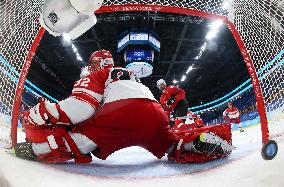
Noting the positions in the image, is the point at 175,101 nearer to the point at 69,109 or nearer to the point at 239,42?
the point at 239,42

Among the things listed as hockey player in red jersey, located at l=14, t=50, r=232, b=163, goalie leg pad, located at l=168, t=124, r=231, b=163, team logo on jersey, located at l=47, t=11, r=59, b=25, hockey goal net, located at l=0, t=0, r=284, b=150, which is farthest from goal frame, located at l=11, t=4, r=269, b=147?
team logo on jersey, located at l=47, t=11, r=59, b=25

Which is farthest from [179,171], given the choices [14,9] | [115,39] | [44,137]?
[115,39]

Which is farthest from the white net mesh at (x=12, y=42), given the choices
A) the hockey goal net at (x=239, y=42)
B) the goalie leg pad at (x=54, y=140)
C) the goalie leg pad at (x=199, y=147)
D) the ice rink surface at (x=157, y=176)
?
the goalie leg pad at (x=199, y=147)

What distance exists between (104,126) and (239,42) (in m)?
1.10

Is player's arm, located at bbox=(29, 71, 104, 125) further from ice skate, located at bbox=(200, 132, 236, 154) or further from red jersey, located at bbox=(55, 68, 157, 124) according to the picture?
ice skate, located at bbox=(200, 132, 236, 154)

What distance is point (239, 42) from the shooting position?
1.79 meters

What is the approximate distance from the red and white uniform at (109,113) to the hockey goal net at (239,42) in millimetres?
339

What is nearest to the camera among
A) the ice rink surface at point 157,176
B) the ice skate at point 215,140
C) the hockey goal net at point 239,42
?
the ice rink surface at point 157,176

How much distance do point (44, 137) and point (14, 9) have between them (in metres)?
0.78

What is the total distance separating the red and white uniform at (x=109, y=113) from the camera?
116cm

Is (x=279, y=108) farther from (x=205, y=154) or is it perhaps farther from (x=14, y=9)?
(x=14, y=9)

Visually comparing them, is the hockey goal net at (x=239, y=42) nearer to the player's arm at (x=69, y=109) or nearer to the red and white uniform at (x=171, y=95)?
the player's arm at (x=69, y=109)

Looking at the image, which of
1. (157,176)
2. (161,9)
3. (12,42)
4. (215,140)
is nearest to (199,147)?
(215,140)

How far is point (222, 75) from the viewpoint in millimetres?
12234
